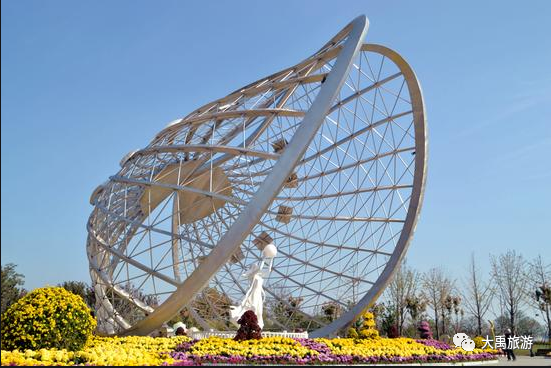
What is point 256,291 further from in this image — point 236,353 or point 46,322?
point 46,322

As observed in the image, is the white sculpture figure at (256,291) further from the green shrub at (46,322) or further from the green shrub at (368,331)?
the green shrub at (46,322)

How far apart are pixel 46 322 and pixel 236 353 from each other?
6235mm

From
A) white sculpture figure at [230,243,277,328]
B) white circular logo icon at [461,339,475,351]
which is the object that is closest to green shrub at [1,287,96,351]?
white sculpture figure at [230,243,277,328]

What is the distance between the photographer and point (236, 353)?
57.5 feet

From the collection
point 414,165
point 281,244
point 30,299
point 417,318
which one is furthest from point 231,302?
point 417,318

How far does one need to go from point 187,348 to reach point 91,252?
52.8 feet

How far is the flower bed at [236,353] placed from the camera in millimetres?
14727

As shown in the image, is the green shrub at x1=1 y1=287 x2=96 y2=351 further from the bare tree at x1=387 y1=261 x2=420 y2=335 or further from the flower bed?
the bare tree at x1=387 y1=261 x2=420 y2=335

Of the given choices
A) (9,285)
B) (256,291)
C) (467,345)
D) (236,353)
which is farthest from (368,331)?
(9,285)

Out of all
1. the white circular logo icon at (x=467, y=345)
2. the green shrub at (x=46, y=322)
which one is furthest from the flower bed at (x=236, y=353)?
the green shrub at (x=46, y=322)

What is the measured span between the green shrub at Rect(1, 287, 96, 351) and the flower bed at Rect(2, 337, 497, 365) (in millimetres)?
732

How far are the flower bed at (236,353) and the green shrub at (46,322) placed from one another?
2.40ft

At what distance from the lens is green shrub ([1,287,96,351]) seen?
54.9 ft

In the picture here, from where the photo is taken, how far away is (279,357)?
17.2 metres
